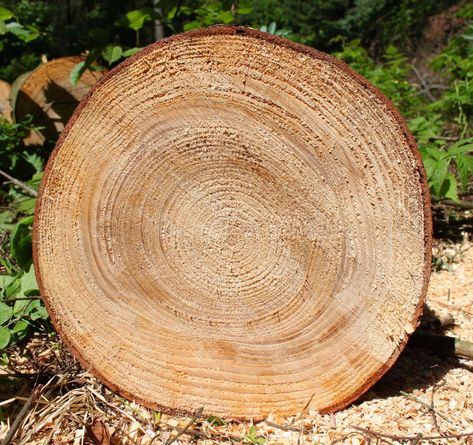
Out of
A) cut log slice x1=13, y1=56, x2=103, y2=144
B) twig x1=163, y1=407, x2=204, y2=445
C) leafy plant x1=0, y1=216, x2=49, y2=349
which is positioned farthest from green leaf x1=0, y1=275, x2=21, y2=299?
cut log slice x1=13, y1=56, x2=103, y2=144

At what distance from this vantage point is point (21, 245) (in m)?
2.15

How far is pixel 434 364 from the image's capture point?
2.29 m

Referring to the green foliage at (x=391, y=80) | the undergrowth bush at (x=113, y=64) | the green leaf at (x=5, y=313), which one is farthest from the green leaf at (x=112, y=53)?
the green foliage at (x=391, y=80)

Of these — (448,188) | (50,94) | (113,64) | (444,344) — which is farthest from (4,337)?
(50,94)

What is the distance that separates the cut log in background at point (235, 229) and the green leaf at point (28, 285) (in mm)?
368

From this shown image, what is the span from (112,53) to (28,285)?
1.40m

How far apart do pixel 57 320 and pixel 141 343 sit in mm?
291

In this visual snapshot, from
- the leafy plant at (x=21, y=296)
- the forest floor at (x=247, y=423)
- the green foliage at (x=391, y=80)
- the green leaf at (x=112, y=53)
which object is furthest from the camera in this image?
the green foliage at (x=391, y=80)

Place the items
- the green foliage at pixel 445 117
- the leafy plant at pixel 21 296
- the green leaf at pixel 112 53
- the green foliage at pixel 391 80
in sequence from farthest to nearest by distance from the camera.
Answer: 1. the green foliage at pixel 391 80
2. the green leaf at pixel 112 53
3. the green foliage at pixel 445 117
4. the leafy plant at pixel 21 296

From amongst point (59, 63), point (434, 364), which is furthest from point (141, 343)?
point (59, 63)

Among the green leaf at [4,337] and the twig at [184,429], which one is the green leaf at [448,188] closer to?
the twig at [184,429]

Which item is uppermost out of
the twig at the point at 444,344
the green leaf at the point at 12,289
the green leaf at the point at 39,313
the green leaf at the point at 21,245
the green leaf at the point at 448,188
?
the green leaf at the point at 21,245

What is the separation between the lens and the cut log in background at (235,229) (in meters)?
1.70

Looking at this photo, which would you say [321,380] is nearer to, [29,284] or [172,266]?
[172,266]
